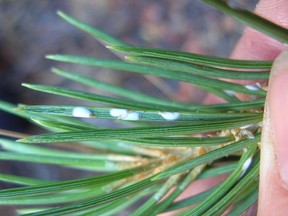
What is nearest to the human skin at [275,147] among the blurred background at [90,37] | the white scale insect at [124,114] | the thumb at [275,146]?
the thumb at [275,146]

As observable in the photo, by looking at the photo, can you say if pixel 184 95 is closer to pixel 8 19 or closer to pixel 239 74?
pixel 8 19

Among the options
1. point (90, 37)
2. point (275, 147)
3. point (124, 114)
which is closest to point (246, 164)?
point (275, 147)

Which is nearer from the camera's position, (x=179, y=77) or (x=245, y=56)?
(x=179, y=77)

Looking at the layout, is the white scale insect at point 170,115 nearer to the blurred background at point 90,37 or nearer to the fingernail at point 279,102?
the fingernail at point 279,102

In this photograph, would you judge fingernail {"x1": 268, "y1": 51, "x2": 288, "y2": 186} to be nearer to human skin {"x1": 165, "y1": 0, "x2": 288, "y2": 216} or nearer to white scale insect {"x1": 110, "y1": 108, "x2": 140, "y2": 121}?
human skin {"x1": 165, "y1": 0, "x2": 288, "y2": 216}

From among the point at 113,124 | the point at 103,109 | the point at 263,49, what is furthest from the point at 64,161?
the point at 113,124

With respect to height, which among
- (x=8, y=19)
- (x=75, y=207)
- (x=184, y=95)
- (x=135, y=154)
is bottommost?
(x=75, y=207)
